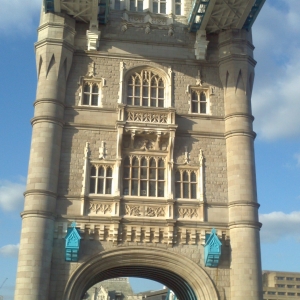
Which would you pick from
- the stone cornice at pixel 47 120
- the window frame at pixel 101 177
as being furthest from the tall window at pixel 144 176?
the stone cornice at pixel 47 120

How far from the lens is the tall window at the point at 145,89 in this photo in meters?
25.8

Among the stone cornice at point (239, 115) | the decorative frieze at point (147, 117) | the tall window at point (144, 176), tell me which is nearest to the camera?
the tall window at point (144, 176)

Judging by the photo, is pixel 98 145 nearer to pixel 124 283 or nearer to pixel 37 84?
pixel 37 84

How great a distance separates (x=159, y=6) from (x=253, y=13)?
5.01 metres

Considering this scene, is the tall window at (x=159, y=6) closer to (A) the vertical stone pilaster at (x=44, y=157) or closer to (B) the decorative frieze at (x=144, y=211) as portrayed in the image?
(A) the vertical stone pilaster at (x=44, y=157)

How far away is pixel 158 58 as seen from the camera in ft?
86.5

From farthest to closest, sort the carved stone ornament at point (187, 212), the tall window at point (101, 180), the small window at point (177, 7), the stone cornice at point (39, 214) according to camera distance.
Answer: the small window at point (177, 7) < the tall window at point (101, 180) < the carved stone ornament at point (187, 212) < the stone cornice at point (39, 214)

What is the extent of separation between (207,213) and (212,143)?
11.4 ft

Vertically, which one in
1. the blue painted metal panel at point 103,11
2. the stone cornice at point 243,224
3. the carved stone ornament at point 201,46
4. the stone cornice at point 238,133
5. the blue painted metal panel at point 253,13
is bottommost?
the stone cornice at point 243,224

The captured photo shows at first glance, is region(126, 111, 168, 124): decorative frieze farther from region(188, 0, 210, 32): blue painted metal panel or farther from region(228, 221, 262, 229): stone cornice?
region(228, 221, 262, 229): stone cornice

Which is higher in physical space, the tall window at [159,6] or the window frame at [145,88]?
the tall window at [159,6]

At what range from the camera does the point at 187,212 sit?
23.7 m

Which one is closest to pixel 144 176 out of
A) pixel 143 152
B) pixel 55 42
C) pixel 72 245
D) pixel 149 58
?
pixel 143 152

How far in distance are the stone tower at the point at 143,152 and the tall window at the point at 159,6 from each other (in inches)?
2.5
